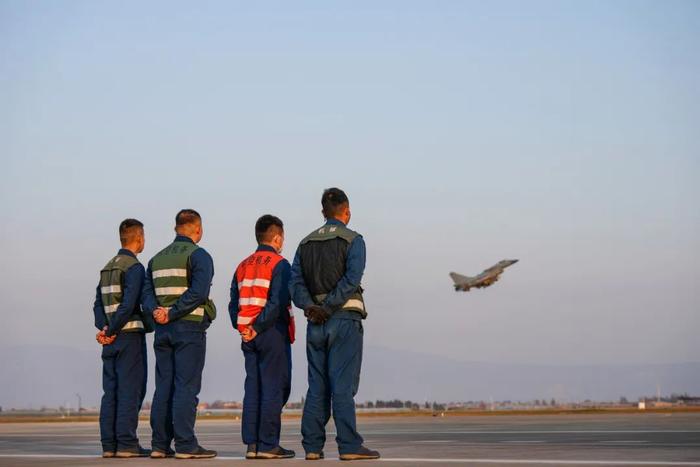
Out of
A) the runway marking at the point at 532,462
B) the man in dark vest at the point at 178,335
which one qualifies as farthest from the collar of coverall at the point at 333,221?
the runway marking at the point at 532,462

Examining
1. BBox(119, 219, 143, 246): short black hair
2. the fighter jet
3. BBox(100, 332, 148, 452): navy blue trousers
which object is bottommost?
BBox(100, 332, 148, 452): navy blue trousers

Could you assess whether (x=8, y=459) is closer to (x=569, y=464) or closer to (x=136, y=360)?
(x=136, y=360)

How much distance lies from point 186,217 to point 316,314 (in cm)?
209

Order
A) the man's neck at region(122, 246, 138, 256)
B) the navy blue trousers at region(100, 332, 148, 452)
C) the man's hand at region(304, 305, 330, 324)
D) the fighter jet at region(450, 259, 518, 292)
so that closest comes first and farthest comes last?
the man's hand at region(304, 305, 330, 324), the navy blue trousers at region(100, 332, 148, 452), the man's neck at region(122, 246, 138, 256), the fighter jet at region(450, 259, 518, 292)

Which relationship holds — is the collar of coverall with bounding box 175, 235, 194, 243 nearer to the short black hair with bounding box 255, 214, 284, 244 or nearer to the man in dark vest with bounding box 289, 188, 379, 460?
the short black hair with bounding box 255, 214, 284, 244

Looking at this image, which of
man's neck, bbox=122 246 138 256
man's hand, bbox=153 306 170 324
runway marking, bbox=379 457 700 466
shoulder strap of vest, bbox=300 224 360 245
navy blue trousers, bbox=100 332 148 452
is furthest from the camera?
man's neck, bbox=122 246 138 256

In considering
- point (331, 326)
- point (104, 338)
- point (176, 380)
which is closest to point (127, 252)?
point (104, 338)

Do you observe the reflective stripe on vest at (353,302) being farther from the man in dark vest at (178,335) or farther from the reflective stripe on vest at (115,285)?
the reflective stripe on vest at (115,285)

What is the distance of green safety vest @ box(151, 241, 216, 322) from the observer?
1031 cm

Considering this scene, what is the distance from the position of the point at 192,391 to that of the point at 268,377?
82 centimetres

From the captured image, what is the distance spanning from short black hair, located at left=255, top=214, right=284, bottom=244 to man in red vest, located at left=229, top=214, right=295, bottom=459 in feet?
0.08

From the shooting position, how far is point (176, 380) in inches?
397

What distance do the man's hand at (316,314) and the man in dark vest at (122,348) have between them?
7.41ft

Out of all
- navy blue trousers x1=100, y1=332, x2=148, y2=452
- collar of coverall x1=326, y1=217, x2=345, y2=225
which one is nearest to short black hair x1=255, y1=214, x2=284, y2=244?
collar of coverall x1=326, y1=217, x2=345, y2=225
